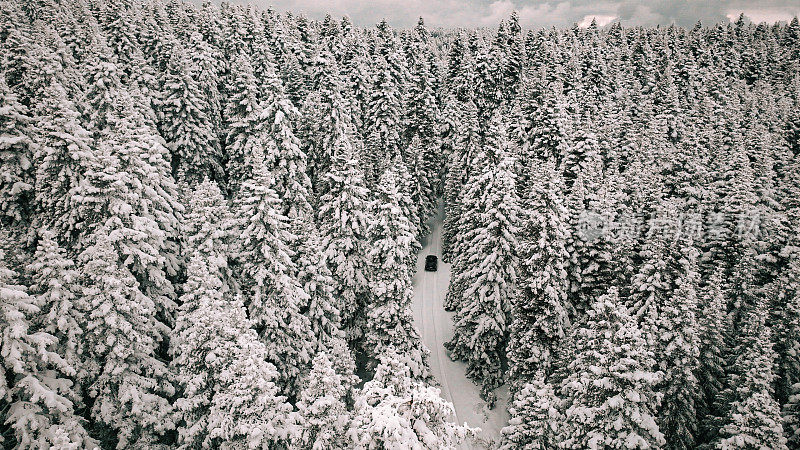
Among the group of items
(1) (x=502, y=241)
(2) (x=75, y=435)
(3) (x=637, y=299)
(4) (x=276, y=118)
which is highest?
(4) (x=276, y=118)

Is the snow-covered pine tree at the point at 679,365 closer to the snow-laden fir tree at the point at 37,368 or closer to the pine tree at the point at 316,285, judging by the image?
the pine tree at the point at 316,285

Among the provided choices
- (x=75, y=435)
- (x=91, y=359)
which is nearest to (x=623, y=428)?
(x=75, y=435)

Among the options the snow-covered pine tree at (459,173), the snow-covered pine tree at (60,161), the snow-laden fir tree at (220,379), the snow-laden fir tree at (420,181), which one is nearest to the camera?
the snow-laden fir tree at (220,379)

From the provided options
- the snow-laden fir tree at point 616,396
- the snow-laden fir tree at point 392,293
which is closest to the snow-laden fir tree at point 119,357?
the snow-laden fir tree at point 392,293

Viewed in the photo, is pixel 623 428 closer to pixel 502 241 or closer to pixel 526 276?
pixel 526 276

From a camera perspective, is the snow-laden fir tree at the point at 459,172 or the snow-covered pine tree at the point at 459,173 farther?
the snow-laden fir tree at the point at 459,172
